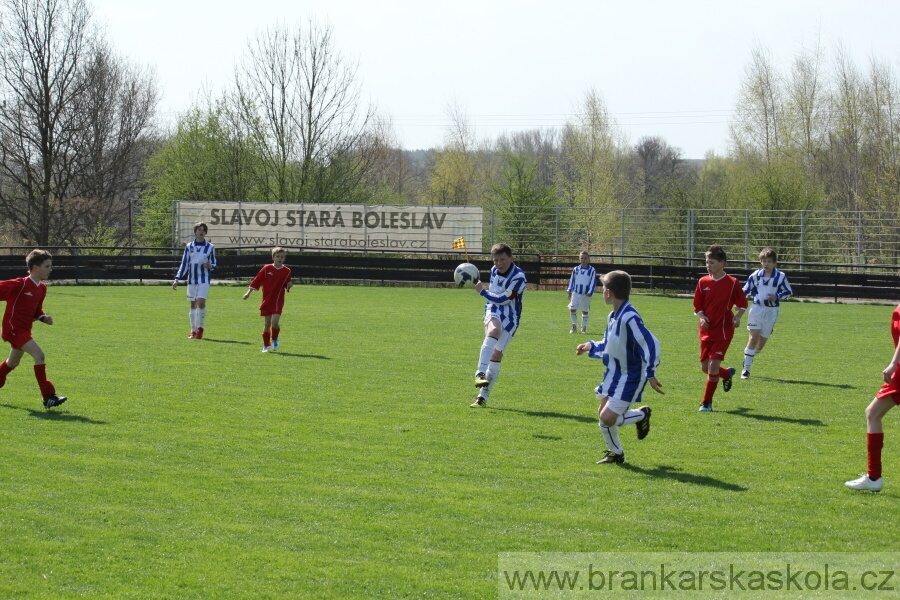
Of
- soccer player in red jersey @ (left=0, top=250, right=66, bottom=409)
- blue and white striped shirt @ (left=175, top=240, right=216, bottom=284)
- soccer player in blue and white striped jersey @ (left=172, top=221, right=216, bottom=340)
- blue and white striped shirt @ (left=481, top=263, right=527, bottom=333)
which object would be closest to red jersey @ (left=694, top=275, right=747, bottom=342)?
blue and white striped shirt @ (left=481, top=263, right=527, bottom=333)

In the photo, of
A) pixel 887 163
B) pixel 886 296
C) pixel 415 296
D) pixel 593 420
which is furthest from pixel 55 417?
pixel 887 163

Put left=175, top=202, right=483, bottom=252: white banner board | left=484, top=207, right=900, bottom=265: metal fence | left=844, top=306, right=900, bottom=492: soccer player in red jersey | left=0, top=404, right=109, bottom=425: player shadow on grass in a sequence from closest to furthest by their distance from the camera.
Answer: left=844, top=306, right=900, bottom=492: soccer player in red jersey
left=0, top=404, right=109, bottom=425: player shadow on grass
left=484, top=207, right=900, bottom=265: metal fence
left=175, top=202, right=483, bottom=252: white banner board

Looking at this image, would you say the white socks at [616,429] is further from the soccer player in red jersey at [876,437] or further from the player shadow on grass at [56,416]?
the player shadow on grass at [56,416]

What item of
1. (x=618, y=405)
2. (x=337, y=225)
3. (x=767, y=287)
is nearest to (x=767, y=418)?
(x=618, y=405)

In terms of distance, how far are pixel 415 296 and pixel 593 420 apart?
67.1 ft

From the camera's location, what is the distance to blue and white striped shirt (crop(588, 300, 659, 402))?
7.57m

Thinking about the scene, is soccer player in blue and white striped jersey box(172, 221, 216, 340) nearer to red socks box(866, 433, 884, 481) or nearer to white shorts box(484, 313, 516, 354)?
white shorts box(484, 313, 516, 354)

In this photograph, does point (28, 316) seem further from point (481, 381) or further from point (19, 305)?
point (481, 381)

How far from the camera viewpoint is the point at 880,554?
5621 millimetres

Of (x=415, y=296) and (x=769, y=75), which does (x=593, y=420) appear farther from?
(x=769, y=75)

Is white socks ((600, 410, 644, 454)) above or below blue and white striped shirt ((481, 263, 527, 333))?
below

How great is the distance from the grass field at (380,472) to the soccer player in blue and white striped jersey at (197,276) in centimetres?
182

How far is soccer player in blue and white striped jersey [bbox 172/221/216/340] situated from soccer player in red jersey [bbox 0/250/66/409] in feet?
22.3

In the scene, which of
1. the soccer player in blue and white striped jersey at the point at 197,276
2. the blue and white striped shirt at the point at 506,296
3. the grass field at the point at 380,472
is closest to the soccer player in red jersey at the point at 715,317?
the grass field at the point at 380,472
